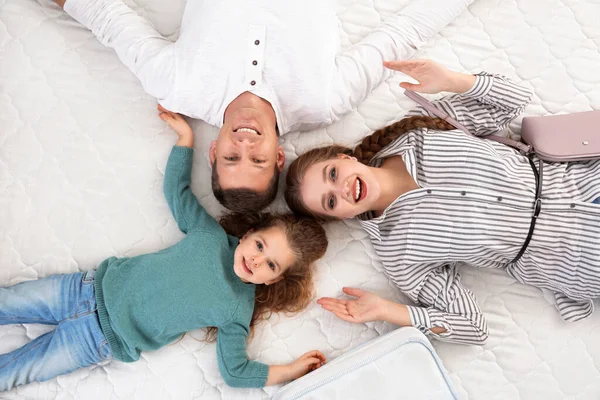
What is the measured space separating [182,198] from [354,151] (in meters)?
0.46

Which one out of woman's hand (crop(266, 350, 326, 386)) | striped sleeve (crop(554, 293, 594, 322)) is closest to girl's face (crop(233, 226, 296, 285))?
woman's hand (crop(266, 350, 326, 386))

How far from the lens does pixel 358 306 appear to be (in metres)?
1.24

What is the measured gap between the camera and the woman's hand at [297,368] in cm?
122

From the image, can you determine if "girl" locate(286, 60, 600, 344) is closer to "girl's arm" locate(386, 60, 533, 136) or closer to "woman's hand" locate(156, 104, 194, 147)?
"girl's arm" locate(386, 60, 533, 136)

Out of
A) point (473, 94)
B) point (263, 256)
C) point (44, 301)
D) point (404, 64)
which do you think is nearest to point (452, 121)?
point (473, 94)

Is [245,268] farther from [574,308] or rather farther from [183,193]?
[574,308]

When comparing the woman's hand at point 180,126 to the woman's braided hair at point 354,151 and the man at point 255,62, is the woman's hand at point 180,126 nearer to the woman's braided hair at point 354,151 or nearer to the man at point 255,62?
the man at point 255,62

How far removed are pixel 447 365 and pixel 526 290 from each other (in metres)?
0.29

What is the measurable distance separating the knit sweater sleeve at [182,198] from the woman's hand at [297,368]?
1.26 feet

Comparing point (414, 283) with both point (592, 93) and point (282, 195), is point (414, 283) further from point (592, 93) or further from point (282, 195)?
point (592, 93)

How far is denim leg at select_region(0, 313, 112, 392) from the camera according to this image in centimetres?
118

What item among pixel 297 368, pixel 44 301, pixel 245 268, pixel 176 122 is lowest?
pixel 297 368

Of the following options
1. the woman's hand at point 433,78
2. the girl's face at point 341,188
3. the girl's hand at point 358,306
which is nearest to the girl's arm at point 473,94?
the woman's hand at point 433,78

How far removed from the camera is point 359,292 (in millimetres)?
1261
